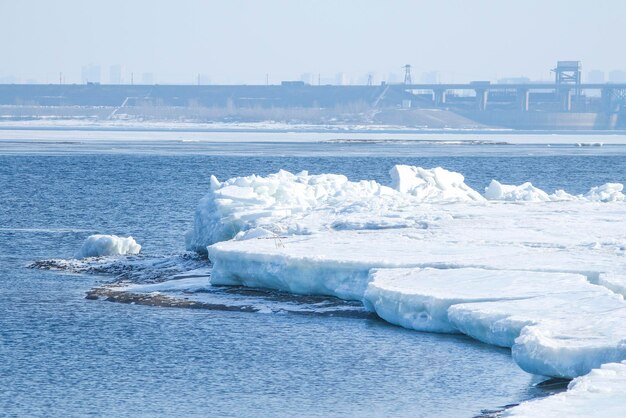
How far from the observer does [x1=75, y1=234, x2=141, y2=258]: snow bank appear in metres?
21.8

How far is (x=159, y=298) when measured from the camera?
17.2 metres

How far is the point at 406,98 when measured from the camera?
595 feet

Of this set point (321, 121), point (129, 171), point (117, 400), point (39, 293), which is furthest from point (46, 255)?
point (321, 121)

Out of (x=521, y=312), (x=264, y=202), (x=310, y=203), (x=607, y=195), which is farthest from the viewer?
(x=607, y=195)

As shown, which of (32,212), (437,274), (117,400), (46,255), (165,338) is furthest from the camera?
(32,212)

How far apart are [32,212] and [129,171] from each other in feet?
75.5

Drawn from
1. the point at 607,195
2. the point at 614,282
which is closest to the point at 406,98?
the point at 607,195

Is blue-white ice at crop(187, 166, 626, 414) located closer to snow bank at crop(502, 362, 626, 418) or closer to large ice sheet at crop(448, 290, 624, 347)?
large ice sheet at crop(448, 290, 624, 347)

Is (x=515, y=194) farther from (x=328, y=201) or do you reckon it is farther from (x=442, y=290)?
(x=442, y=290)

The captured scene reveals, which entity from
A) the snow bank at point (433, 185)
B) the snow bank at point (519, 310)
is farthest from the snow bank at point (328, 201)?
the snow bank at point (519, 310)

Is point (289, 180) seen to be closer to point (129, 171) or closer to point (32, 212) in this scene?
point (32, 212)

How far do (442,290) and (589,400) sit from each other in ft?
16.2

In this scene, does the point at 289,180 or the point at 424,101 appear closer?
the point at 289,180

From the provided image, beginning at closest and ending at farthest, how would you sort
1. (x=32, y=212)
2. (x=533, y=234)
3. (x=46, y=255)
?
(x=533, y=234) < (x=46, y=255) < (x=32, y=212)
